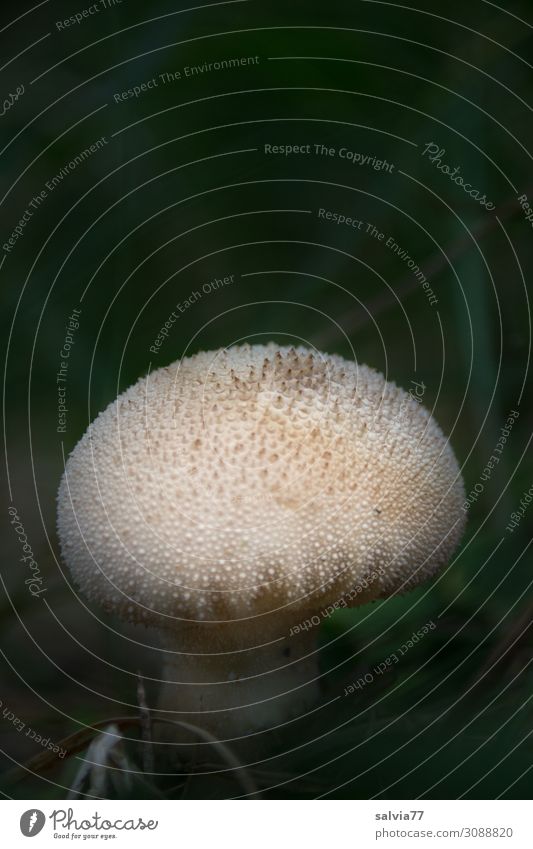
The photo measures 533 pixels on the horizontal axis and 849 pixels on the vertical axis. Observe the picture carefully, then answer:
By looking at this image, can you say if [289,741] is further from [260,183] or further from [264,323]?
[260,183]

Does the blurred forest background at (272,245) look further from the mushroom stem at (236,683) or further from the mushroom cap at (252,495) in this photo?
the mushroom cap at (252,495)

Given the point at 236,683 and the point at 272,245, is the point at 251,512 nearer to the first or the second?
the point at 236,683

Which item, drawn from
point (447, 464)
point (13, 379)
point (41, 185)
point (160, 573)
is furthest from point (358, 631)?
point (41, 185)

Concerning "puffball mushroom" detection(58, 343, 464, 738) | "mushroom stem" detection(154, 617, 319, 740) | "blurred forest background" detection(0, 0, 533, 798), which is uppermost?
"blurred forest background" detection(0, 0, 533, 798)

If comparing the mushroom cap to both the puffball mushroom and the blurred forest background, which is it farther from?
the blurred forest background

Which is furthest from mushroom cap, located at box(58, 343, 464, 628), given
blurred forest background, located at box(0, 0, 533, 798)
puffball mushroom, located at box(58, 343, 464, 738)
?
blurred forest background, located at box(0, 0, 533, 798)

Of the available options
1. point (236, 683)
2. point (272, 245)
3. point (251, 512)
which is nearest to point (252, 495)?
point (251, 512)

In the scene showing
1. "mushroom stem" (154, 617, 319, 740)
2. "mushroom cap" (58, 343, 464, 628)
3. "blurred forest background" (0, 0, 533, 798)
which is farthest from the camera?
"blurred forest background" (0, 0, 533, 798)

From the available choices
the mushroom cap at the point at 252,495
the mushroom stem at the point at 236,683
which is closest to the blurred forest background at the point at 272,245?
the mushroom stem at the point at 236,683
